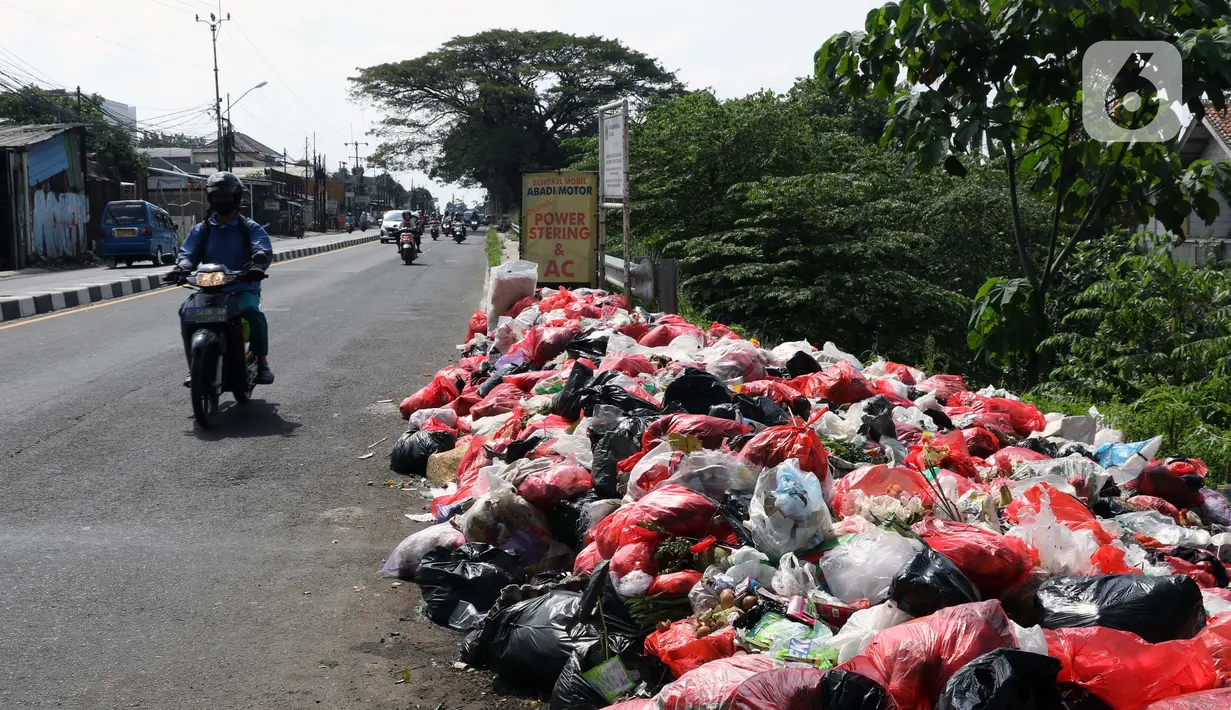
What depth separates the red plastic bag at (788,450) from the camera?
168 inches

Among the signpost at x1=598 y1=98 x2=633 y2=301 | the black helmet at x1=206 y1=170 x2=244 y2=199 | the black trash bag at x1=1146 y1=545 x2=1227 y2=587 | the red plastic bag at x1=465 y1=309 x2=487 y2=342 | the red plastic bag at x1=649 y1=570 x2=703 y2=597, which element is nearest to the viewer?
the red plastic bag at x1=649 y1=570 x2=703 y2=597

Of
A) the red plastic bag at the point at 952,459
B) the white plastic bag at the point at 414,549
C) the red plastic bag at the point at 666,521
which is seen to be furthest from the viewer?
the red plastic bag at the point at 952,459

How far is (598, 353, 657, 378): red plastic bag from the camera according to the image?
21.7 feet

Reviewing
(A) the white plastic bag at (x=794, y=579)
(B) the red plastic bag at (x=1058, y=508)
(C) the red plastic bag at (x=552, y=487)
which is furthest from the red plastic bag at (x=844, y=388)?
(A) the white plastic bag at (x=794, y=579)

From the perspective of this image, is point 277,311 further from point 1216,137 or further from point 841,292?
point 1216,137

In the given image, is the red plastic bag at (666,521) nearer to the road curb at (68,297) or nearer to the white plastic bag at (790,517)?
the white plastic bag at (790,517)

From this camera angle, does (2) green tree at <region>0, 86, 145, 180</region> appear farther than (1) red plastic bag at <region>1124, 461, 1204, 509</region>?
Yes

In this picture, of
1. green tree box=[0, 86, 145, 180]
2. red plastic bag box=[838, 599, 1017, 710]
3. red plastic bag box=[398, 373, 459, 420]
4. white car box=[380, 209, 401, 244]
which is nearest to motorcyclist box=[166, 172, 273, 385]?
red plastic bag box=[398, 373, 459, 420]

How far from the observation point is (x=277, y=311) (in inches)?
568

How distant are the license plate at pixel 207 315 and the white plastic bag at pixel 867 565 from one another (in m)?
4.97

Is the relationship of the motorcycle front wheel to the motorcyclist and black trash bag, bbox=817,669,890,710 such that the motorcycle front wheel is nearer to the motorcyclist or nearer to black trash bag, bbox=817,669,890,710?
the motorcyclist

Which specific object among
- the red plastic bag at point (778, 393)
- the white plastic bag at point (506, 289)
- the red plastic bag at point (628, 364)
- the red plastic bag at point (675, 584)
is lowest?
the red plastic bag at point (675, 584)

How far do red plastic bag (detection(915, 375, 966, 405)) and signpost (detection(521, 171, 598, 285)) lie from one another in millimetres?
6002

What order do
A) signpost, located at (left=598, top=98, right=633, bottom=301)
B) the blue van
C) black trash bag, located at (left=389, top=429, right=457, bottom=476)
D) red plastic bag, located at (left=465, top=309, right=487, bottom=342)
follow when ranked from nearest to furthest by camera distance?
black trash bag, located at (left=389, top=429, right=457, bottom=476) < signpost, located at (left=598, top=98, right=633, bottom=301) < red plastic bag, located at (left=465, top=309, right=487, bottom=342) < the blue van
